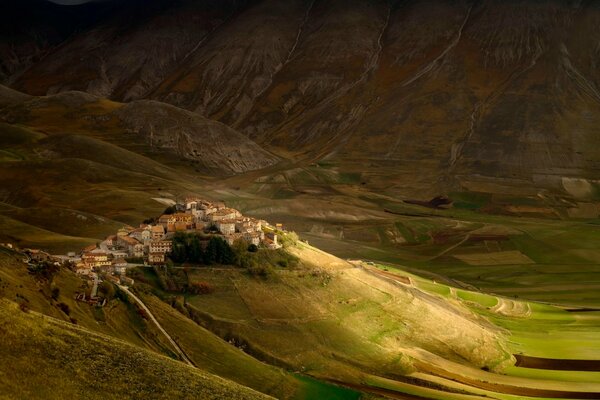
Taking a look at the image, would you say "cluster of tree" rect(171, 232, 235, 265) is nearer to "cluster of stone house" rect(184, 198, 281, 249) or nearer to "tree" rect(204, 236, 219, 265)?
"tree" rect(204, 236, 219, 265)

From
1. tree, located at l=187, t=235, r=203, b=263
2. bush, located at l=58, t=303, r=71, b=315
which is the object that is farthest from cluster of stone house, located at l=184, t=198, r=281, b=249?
bush, located at l=58, t=303, r=71, b=315

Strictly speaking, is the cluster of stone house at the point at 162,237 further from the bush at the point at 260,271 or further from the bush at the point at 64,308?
the bush at the point at 64,308

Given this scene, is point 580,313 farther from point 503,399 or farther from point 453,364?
point 503,399

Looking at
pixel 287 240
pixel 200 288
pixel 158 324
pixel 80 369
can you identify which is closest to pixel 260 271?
pixel 200 288

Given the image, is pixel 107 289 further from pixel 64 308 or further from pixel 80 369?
pixel 80 369

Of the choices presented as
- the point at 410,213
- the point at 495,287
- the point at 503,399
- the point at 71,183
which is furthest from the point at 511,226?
the point at 503,399
